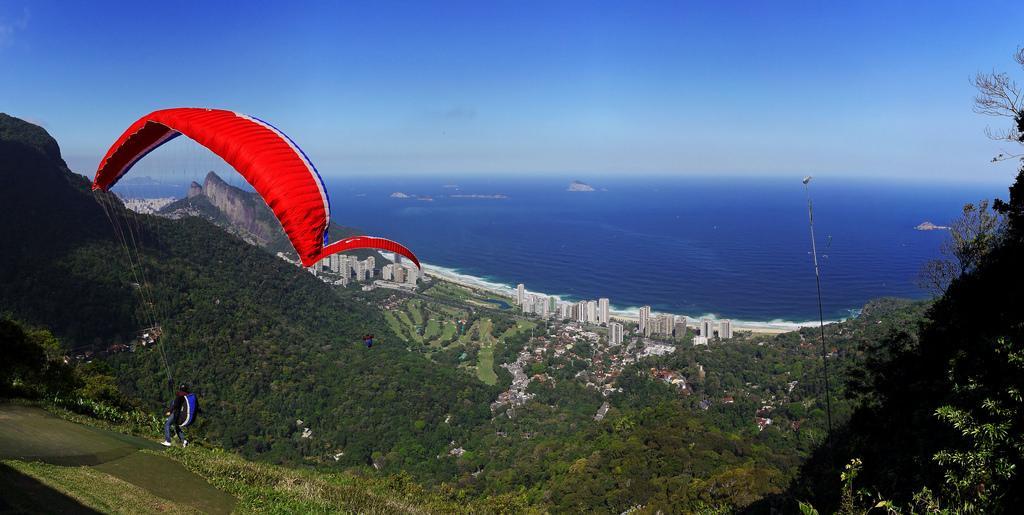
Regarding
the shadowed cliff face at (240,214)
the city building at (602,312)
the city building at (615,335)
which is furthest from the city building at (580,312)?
the shadowed cliff face at (240,214)

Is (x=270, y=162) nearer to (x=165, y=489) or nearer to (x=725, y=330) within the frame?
(x=165, y=489)

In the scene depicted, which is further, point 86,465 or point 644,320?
point 644,320

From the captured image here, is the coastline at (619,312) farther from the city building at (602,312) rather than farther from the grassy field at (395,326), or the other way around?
the grassy field at (395,326)

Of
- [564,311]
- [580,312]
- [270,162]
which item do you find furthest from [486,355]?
[270,162]

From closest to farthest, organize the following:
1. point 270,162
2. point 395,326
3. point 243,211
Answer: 1. point 270,162
2. point 395,326
3. point 243,211

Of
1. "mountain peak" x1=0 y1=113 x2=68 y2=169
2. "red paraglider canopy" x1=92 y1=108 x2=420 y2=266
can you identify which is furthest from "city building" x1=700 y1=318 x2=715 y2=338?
"mountain peak" x1=0 y1=113 x2=68 y2=169

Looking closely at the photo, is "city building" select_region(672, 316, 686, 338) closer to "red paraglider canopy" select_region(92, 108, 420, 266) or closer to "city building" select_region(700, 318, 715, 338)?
"city building" select_region(700, 318, 715, 338)
